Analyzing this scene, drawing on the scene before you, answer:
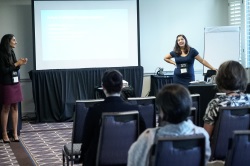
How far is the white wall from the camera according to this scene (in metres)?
9.05

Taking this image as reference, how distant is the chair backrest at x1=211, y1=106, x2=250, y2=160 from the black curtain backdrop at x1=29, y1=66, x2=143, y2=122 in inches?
226

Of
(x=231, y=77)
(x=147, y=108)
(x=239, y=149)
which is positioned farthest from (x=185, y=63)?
(x=239, y=149)

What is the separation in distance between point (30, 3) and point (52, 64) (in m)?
1.28

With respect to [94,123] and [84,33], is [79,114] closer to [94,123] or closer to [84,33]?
[94,123]

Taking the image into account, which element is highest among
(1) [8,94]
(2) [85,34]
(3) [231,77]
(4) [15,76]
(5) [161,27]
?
(5) [161,27]

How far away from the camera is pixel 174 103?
228cm

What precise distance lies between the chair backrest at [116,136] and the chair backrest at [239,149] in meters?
0.94

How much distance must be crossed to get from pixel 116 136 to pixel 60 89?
220 inches

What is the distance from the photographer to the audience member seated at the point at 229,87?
3.14 meters

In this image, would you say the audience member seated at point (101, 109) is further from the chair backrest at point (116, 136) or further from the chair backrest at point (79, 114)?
the chair backrest at point (79, 114)

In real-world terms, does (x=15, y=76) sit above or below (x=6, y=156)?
above

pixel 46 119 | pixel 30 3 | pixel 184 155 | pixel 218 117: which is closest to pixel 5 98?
pixel 46 119

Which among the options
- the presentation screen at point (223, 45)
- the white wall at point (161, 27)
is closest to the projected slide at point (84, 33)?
the white wall at point (161, 27)

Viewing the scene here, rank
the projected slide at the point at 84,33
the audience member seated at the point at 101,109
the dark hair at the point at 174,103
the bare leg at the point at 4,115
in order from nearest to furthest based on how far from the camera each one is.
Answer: the dark hair at the point at 174,103, the audience member seated at the point at 101,109, the bare leg at the point at 4,115, the projected slide at the point at 84,33
